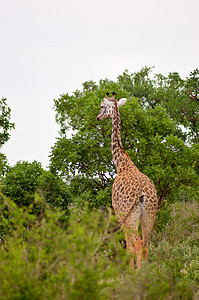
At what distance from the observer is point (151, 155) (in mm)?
11938

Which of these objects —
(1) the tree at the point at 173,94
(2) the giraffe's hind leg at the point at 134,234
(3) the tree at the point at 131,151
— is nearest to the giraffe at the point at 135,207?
(2) the giraffe's hind leg at the point at 134,234

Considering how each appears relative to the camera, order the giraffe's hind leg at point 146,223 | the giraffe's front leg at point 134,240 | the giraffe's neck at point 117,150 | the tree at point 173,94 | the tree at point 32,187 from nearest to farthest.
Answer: the giraffe's front leg at point 134,240, the giraffe's hind leg at point 146,223, the giraffe's neck at point 117,150, the tree at point 32,187, the tree at point 173,94

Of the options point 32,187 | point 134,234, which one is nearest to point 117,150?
point 134,234

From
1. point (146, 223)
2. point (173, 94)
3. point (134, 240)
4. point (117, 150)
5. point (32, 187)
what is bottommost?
point (134, 240)

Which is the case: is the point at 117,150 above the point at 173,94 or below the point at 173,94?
below

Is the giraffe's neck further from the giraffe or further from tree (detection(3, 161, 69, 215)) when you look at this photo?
tree (detection(3, 161, 69, 215))

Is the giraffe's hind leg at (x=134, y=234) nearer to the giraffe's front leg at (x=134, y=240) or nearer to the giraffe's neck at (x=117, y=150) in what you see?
the giraffe's front leg at (x=134, y=240)

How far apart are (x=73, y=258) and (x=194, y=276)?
464 cm

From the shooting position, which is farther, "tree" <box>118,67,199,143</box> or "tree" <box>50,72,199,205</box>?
"tree" <box>118,67,199,143</box>

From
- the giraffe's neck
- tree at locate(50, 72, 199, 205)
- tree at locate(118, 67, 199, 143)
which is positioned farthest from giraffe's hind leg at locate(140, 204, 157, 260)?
tree at locate(118, 67, 199, 143)

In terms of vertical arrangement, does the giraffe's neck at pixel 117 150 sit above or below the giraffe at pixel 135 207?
above

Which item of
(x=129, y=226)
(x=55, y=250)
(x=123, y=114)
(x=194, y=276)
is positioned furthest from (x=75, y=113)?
(x=55, y=250)

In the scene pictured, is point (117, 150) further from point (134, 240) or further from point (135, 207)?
point (134, 240)

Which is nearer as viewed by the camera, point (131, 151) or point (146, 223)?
point (146, 223)
